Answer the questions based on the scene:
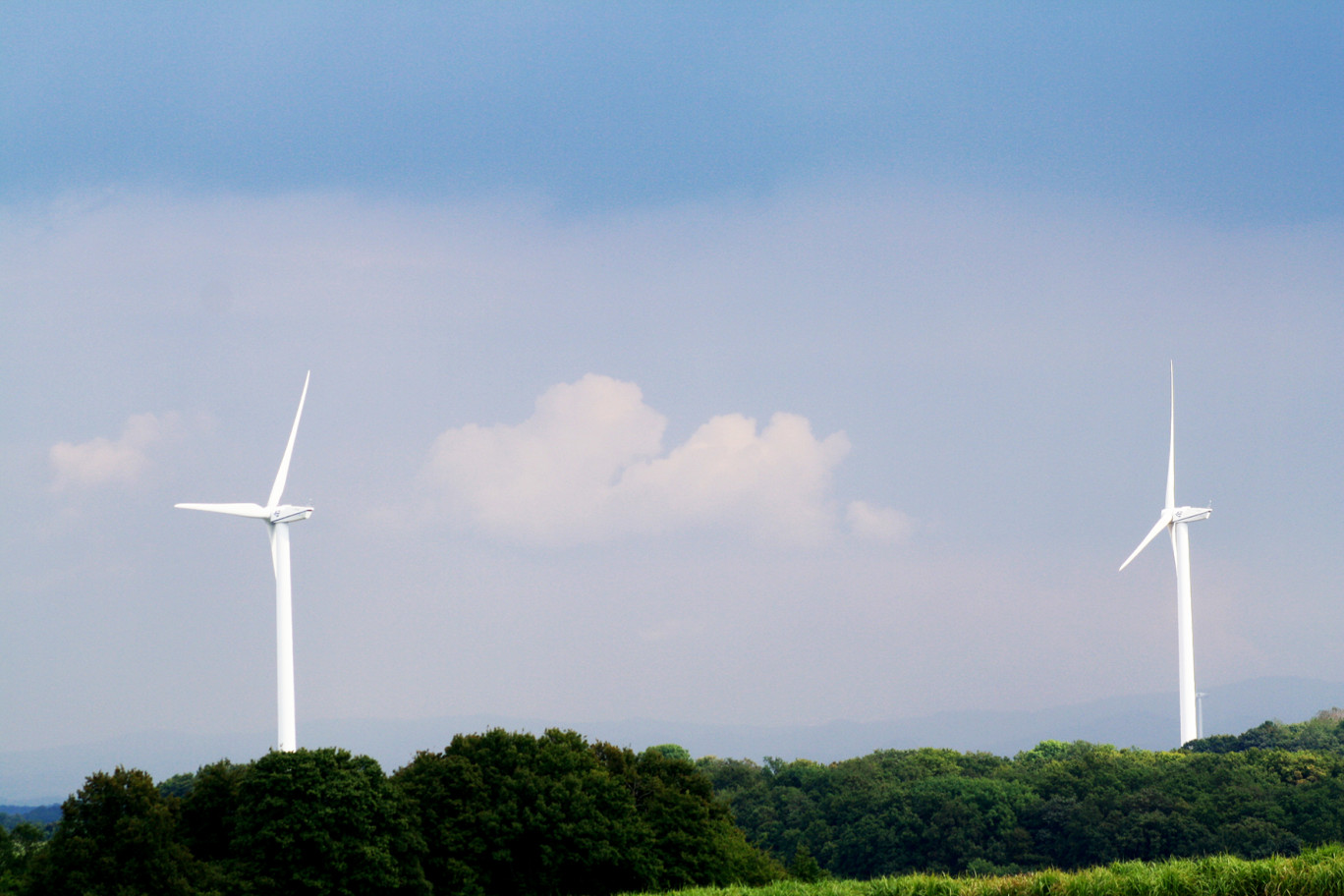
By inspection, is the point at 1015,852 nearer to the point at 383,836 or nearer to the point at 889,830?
the point at 889,830

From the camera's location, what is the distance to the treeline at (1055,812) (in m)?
84.8

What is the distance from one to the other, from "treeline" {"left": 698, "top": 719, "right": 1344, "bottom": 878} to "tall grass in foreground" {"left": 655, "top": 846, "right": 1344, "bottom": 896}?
182 ft

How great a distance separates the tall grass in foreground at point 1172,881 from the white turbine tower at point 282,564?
39.2 m

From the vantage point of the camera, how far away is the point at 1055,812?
9188 cm

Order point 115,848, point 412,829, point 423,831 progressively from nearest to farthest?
point 115,848 < point 412,829 < point 423,831

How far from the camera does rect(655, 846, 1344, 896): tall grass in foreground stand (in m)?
23.2

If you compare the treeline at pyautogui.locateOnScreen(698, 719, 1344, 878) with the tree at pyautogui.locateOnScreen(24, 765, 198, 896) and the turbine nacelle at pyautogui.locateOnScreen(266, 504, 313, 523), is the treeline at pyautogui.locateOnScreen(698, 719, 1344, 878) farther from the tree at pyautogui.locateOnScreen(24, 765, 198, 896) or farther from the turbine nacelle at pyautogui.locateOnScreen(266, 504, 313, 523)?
the tree at pyautogui.locateOnScreen(24, 765, 198, 896)

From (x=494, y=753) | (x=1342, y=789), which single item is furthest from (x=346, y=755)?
(x=1342, y=789)

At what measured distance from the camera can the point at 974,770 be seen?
10838 cm

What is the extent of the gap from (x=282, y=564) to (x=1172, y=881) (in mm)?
47985

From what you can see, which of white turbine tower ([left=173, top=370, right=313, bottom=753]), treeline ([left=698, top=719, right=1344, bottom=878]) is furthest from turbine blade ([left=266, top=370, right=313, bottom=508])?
treeline ([left=698, top=719, right=1344, bottom=878])

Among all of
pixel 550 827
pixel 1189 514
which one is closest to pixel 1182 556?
pixel 1189 514

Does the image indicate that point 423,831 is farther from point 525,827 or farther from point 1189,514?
point 1189,514

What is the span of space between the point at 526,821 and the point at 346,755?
7.38 metres
